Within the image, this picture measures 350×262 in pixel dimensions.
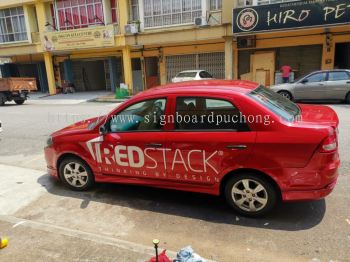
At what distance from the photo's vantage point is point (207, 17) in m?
16.2

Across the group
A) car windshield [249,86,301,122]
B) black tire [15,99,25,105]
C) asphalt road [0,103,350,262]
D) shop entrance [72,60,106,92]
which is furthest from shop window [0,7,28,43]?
car windshield [249,86,301,122]

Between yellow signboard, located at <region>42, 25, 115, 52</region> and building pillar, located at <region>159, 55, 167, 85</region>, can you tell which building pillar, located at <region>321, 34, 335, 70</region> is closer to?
building pillar, located at <region>159, 55, 167, 85</region>

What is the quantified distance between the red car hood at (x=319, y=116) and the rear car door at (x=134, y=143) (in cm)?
174

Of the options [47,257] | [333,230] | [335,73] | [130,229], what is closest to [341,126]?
[335,73]

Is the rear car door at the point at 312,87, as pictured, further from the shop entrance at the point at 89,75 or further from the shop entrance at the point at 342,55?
the shop entrance at the point at 89,75

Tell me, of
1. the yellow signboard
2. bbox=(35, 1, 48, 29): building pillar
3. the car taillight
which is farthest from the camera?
bbox=(35, 1, 48, 29): building pillar

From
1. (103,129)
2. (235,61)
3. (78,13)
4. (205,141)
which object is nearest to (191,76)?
(235,61)

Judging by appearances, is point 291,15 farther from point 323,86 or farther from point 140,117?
point 140,117

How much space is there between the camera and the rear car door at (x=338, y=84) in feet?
36.8

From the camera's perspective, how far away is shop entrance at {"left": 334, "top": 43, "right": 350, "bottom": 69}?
15869 millimetres

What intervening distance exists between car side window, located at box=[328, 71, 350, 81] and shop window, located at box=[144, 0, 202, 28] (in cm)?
816

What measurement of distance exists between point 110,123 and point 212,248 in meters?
2.10

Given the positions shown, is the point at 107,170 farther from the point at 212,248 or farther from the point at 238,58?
the point at 238,58

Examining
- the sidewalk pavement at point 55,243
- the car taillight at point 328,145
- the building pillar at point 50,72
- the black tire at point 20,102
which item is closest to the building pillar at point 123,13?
the building pillar at point 50,72
